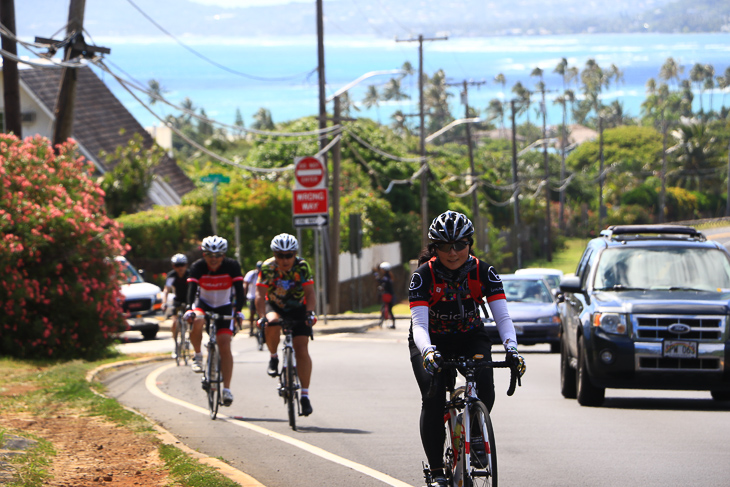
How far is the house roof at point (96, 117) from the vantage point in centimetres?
4025

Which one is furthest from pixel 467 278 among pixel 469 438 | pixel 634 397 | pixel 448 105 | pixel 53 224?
pixel 448 105

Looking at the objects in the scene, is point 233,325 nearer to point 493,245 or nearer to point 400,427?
point 400,427

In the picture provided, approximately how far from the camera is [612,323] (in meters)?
11.9

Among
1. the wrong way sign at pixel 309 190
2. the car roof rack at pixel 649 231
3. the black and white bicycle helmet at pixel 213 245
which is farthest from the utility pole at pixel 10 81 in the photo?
the car roof rack at pixel 649 231

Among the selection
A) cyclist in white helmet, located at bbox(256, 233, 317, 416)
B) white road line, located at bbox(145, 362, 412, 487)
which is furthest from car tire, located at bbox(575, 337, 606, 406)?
white road line, located at bbox(145, 362, 412, 487)

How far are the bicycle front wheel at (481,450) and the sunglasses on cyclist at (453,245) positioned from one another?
0.98 meters

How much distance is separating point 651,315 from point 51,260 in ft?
35.5

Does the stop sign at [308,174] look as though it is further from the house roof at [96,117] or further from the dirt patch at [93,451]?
the dirt patch at [93,451]

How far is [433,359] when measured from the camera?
632 centimetres

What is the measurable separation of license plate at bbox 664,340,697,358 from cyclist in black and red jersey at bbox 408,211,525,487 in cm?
526

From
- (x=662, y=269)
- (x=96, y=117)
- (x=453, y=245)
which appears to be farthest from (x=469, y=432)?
(x=96, y=117)

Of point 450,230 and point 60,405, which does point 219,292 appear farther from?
point 450,230

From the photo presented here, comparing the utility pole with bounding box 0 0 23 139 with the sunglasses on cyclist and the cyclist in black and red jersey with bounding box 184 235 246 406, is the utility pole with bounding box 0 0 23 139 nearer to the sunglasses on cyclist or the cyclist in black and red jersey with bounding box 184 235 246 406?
the cyclist in black and red jersey with bounding box 184 235 246 406

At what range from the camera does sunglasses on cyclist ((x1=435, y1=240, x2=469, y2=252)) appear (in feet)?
22.1
